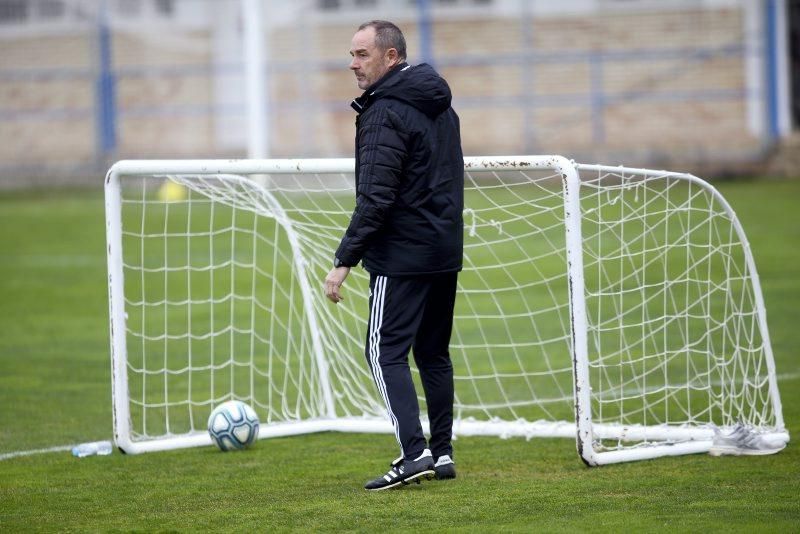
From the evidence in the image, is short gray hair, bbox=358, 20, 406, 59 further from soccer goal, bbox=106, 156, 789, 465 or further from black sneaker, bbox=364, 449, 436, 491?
black sneaker, bbox=364, 449, 436, 491

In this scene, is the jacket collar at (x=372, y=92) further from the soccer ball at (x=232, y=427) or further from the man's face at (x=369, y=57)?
the soccer ball at (x=232, y=427)

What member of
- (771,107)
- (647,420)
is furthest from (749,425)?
(771,107)

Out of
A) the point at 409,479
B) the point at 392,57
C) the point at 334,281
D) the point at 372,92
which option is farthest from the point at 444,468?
the point at 392,57

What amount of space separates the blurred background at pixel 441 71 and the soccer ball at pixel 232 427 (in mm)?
15735

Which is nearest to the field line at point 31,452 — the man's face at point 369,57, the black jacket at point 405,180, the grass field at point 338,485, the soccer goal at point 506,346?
A: the grass field at point 338,485

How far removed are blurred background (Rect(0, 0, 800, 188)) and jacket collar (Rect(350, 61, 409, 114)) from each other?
54.7 ft

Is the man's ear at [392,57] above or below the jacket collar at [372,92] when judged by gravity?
above

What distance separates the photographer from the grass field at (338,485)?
5148mm

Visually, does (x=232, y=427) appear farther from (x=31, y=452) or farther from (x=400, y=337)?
(x=400, y=337)

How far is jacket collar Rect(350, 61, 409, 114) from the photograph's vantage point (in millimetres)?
5590

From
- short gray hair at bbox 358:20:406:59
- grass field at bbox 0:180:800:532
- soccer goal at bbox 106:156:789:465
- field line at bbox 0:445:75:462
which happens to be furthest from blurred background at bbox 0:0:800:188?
short gray hair at bbox 358:20:406:59

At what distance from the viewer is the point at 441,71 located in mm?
24297

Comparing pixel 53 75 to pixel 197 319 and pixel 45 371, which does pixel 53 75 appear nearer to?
pixel 197 319

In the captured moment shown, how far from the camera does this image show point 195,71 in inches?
998
